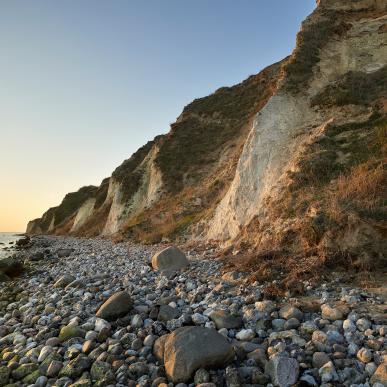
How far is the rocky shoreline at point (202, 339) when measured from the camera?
13.6 ft

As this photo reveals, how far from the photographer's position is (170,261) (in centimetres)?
1085

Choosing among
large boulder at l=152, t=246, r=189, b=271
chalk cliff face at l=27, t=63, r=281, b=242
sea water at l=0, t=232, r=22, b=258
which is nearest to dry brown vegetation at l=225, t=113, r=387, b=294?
large boulder at l=152, t=246, r=189, b=271

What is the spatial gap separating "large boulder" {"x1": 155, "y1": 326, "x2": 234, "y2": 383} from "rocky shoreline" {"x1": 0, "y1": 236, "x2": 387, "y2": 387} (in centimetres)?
1

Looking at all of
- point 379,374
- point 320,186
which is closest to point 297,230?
point 320,186

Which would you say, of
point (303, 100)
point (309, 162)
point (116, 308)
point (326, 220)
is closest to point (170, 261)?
point (116, 308)

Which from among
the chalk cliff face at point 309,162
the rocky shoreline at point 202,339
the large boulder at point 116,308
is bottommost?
the rocky shoreline at point 202,339

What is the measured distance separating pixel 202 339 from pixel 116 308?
8.60ft

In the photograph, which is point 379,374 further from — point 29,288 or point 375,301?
point 29,288

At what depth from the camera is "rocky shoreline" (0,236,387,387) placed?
4.15 m

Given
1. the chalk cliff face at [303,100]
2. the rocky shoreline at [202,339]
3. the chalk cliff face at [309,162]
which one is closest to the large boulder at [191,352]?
the rocky shoreline at [202,339]

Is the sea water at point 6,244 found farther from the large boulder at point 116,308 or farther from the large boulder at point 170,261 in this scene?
the large boulder at point 116,308

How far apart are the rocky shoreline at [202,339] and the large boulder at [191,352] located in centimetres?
1

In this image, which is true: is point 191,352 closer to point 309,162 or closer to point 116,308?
point 116,308

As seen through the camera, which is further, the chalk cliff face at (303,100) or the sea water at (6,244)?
the sea water at (6,244)
